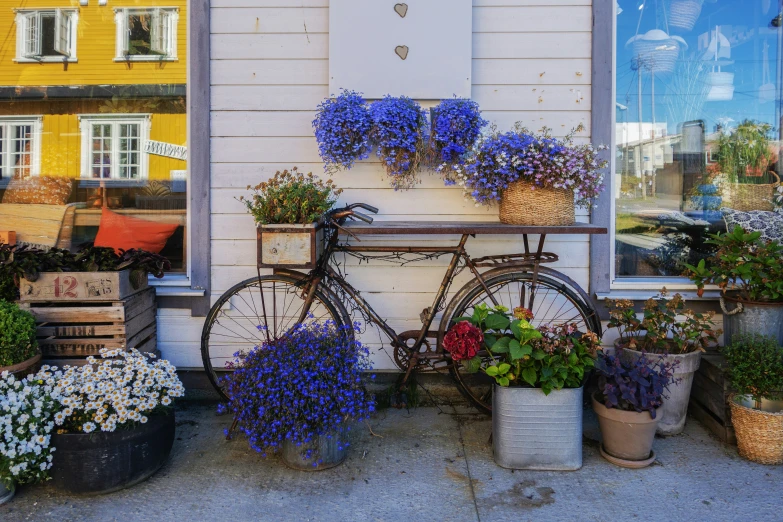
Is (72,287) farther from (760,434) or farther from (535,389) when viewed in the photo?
(760,434)

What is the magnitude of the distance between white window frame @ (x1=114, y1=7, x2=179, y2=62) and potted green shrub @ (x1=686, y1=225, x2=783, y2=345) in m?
3.54

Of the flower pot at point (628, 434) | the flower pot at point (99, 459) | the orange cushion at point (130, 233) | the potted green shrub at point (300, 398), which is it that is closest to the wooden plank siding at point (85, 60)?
the orange cushion at point (130, 233)

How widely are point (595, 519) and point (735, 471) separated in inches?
36.8

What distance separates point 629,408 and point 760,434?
68 cm

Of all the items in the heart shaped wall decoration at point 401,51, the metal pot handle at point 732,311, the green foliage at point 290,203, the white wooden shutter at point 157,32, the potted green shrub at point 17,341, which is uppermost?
the white wooden shutter at point 157,32

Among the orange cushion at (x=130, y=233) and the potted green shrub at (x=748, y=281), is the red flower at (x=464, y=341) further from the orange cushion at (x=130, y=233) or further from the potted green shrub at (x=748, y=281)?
the orange cushion at (x=130, y=233)

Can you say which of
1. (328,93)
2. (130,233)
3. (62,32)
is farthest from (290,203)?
(62,32)

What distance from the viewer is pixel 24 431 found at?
120 inches

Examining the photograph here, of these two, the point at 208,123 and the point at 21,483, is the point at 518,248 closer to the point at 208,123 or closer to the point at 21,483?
the point at 208,123

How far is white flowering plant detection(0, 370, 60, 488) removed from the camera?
3.01 metres

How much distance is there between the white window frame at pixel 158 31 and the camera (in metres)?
4.39

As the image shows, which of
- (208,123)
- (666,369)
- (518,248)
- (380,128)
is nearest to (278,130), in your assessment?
(208,123)

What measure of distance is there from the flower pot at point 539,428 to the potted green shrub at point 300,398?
69cm

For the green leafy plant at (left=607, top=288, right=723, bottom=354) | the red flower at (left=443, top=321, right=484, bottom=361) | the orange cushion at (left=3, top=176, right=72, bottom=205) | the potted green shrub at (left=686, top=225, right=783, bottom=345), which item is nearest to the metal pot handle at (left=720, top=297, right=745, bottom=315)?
the potted green shrub at (left=686, top=225, right=783, bottom=345)
